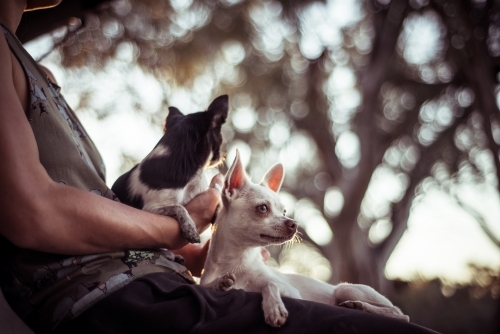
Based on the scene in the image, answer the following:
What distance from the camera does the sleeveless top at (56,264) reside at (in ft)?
4.13

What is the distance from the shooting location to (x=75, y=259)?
131cm

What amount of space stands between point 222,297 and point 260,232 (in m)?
0.70

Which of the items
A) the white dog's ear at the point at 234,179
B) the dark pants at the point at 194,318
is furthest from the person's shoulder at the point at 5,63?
the white dog's ear at the point at 234,179

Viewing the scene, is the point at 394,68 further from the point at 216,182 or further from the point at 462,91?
the point at 216,182

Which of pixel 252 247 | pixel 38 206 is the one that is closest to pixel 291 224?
pixel 252 247

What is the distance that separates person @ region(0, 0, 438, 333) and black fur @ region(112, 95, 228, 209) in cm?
63


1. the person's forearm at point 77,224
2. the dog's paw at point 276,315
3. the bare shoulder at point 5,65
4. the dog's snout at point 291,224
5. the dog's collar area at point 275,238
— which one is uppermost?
the bare shoulder at point 5,65

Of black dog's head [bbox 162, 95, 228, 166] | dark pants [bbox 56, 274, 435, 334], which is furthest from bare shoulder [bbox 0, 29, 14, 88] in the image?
black dog's head [bbox 162, 95, 228, 166]

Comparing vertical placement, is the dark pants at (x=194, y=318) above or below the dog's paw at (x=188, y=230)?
below

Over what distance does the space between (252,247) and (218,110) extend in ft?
2.69

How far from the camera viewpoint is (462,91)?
694cm

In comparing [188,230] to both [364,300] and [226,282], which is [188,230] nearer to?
[226,282]

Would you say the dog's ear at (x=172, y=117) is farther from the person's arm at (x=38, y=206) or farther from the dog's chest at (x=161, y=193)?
the person's arm at (x=38, y=206)

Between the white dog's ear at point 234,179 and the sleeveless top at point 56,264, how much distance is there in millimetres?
756
